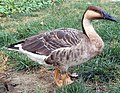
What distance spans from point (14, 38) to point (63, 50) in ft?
8.67

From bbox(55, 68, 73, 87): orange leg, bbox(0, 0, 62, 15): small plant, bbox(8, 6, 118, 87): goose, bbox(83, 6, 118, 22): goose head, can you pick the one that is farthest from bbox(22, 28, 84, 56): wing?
bbox(0, 0, 62, 15): small plant

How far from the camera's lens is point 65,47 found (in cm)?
405

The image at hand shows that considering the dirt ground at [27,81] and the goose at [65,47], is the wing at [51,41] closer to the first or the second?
the goose at [65,47]

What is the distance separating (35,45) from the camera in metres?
4.24

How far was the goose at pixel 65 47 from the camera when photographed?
4.05 m

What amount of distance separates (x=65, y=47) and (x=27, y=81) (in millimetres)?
1055

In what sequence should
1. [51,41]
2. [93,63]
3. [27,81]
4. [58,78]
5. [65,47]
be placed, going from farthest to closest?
[93,63] < [27,81] < [58,78] < [51,41] < [65,47]

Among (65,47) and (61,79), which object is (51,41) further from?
(61,79)

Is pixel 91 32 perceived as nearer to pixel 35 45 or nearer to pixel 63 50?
pixel 63 50

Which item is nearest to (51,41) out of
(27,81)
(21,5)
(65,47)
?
(65,47)

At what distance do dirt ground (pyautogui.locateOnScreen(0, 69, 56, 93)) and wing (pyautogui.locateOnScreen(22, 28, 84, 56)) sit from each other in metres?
0.53

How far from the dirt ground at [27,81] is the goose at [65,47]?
0.96ft

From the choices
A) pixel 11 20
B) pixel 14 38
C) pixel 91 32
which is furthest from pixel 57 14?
pixel 91 32

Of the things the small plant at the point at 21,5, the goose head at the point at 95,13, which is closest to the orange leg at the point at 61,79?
the goose head at the point at 95,13
